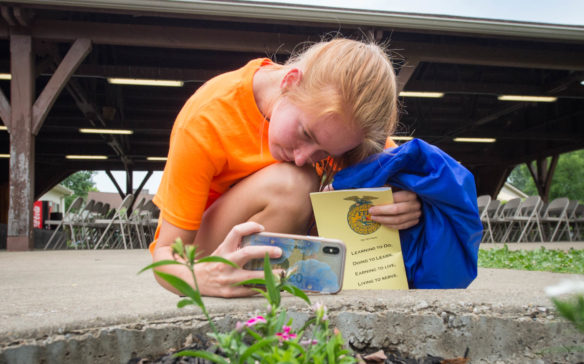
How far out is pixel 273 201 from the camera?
1.51 metres

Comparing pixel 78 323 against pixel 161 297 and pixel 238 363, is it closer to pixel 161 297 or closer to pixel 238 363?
pixel 161 297

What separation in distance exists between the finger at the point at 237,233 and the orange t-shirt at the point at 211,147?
0.29 metres

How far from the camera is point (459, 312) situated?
1.09 m

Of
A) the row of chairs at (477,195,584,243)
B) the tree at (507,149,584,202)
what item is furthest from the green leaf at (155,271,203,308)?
the tree at (507,149,584,202)

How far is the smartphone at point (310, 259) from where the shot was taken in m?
1.21

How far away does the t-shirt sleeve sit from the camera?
1.44m

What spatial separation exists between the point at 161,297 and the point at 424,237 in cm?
78

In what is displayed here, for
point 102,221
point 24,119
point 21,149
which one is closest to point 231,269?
point 21,149

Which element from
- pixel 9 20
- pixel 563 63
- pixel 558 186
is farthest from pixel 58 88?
pixel 558 186

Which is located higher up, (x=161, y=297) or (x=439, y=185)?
(x=439, y=185)

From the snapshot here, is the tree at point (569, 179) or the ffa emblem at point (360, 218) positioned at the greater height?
the tree at point (569, 179)

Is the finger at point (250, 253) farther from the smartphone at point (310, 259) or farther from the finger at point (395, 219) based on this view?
the finger at point (395, 219)

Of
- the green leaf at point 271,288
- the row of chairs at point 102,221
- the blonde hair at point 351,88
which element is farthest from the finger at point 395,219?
the row of chairs at point 102,221

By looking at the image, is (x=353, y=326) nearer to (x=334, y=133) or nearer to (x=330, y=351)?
(x=330, y=351)
